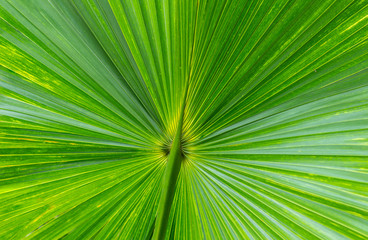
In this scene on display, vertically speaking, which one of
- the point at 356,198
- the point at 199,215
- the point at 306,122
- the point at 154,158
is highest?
the point at 306,122

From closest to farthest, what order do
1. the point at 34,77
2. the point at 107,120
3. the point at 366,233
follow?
1. the point at 366,233
2. the point at 34,77
3. the point at 107,120

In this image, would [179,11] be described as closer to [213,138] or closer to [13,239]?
[213,138]

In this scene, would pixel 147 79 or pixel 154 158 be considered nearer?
pixel 147 79

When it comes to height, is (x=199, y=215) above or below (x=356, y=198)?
below

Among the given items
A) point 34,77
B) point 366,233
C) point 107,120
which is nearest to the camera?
point 366,233

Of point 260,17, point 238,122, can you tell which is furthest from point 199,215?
point 260,17

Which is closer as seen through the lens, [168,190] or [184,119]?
[168,190]

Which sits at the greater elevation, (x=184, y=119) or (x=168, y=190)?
(x=184, y=119)
